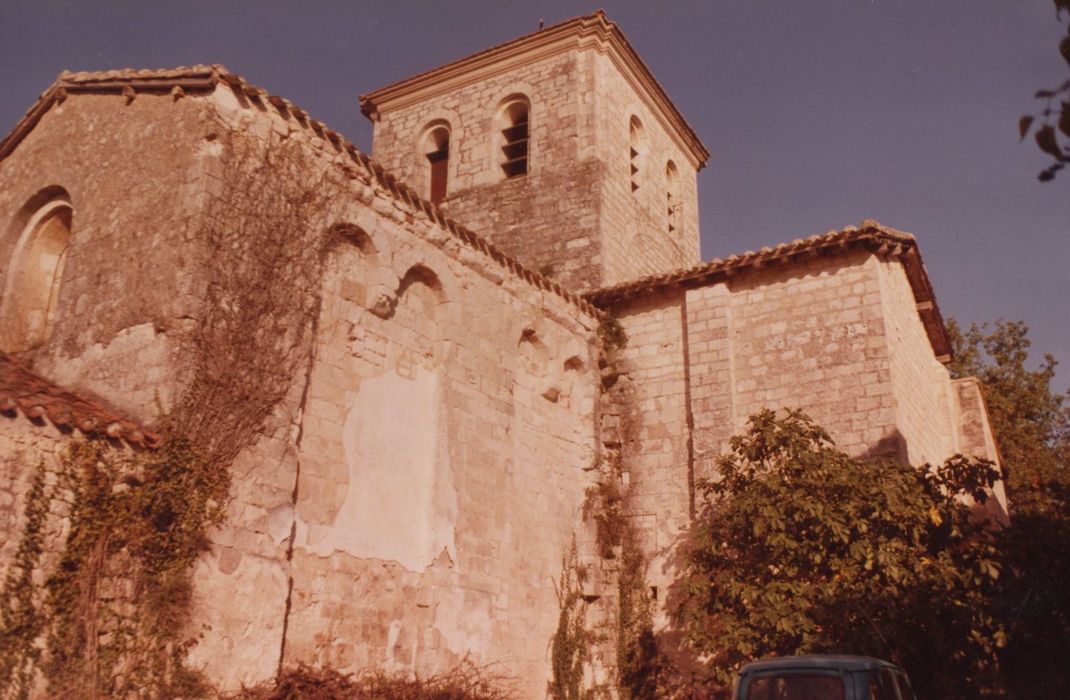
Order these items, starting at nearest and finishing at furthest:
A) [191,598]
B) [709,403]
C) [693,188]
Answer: [191,598] → [709,403] → [693,188]

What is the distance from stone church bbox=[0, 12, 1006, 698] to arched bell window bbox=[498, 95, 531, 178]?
6.32ft

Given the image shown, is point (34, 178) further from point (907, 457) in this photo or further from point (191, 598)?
point (907, 457)

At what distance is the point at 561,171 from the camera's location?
16344 mm

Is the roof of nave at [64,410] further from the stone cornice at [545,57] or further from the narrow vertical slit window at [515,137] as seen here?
the stone cornice at [545,57]

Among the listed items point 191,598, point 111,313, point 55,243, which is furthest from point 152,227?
point 191,598

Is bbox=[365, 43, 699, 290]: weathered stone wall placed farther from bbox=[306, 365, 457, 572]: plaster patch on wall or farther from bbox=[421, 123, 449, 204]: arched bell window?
bbox=[306, 365, 457, 572]: plaster patch on wall

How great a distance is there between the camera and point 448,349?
10805mm

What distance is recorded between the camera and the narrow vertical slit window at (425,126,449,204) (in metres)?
18.2

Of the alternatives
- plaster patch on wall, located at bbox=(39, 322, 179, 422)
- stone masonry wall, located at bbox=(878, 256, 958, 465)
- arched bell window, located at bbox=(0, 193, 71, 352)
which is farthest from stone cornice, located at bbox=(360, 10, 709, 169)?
plaster patch on wall, located at bbox=(39, 322, 179, 422)

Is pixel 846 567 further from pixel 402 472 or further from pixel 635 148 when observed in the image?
pixel 635 148

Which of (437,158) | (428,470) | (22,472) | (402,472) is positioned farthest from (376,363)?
(437,158)

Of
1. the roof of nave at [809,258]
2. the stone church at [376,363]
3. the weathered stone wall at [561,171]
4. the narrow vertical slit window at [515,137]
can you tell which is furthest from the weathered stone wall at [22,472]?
the narrow vertical slit window at [515,137]

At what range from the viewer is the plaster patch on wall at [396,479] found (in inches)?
361

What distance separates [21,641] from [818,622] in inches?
266
